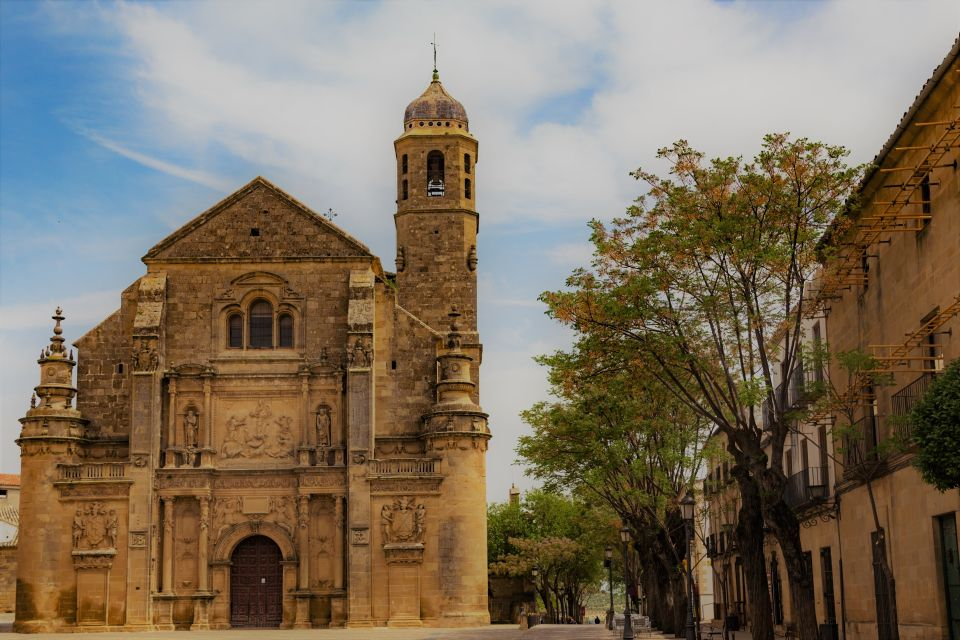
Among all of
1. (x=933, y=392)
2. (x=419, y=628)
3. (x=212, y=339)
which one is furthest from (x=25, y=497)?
(x=933, y=392)

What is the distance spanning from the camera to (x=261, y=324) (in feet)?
168

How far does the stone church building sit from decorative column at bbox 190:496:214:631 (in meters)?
0.07

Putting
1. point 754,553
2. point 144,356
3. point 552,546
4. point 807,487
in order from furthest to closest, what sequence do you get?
point 552,546, point 144,356, point 807,487, point 754,553

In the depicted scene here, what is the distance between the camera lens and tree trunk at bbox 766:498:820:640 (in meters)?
26.3

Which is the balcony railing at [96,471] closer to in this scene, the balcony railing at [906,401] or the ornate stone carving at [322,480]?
the ornate stone carving at [322,480]

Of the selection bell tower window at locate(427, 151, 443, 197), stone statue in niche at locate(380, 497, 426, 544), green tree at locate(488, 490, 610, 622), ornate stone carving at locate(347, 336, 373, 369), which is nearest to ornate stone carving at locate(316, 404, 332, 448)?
ornate stone carving at locate(347, 336, 373, 369)

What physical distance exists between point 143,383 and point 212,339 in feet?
10.6

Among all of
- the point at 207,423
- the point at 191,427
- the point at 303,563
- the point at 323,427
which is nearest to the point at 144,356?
the point at 191,427

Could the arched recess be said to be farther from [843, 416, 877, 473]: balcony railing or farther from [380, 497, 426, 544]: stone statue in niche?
[843, 416, 877, 473]: balcony railing

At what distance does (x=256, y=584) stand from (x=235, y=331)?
998 cm

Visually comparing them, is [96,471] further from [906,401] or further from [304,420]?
[906,401]

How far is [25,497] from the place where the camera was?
48406 mm

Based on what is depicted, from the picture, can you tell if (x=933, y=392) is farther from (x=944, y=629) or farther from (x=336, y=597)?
(x=336, y=597)

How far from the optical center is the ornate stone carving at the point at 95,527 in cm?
4769
